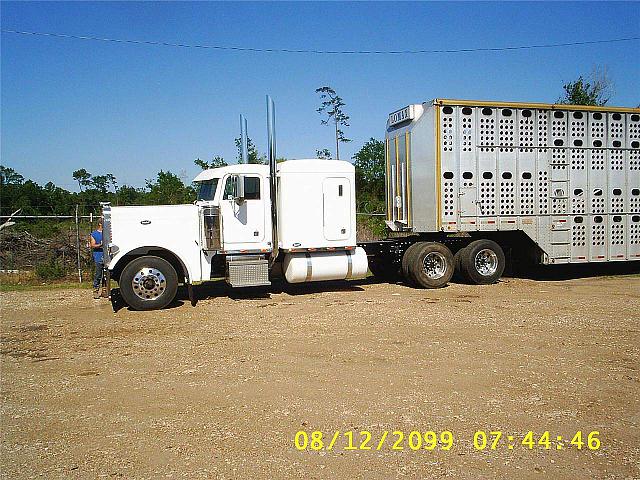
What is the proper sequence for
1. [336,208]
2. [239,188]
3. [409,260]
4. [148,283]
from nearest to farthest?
[148,283], [239,188], [336,208], [409,260]

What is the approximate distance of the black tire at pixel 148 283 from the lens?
464 inches

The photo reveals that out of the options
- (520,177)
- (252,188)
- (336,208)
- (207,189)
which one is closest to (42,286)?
(207,189)

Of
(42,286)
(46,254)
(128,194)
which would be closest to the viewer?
(42,286)

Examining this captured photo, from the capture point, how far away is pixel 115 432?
5449mm

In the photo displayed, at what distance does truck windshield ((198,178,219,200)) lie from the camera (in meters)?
13.0

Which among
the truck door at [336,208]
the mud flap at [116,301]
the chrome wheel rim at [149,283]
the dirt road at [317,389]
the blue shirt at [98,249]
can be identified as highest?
the truck door at [336,208]

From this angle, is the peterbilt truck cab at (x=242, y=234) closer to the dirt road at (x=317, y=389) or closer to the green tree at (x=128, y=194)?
the dirt road at (x=317, y=389)

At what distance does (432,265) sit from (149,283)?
6.71 metres

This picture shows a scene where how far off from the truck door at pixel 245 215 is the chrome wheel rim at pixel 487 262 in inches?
219

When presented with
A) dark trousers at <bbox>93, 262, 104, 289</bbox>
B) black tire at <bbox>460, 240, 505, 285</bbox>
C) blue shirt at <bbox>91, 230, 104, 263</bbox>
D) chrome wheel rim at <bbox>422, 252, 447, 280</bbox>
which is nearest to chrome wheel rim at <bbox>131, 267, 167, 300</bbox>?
dark trousers at <bbox>93, 262, 104, 289</bbox>

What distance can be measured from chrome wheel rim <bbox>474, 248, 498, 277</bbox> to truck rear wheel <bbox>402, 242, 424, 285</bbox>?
62.3 inches

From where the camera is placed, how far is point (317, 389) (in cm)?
667

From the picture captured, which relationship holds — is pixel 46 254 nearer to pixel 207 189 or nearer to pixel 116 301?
pixel 116 301

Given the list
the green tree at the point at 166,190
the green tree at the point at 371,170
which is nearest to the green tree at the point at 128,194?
the green tree at the point at 166,190
